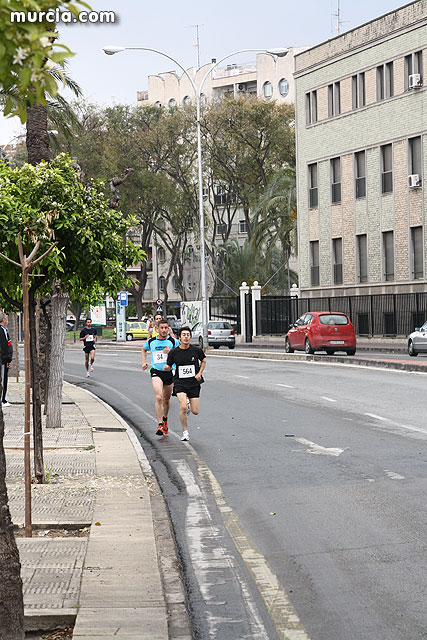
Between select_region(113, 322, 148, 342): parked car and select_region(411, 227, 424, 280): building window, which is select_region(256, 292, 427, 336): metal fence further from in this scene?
select_region(113, 322, 148, 342): parked car

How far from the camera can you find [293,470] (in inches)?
473

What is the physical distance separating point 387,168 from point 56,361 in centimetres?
3588

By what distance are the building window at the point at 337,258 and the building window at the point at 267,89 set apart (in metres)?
54.1

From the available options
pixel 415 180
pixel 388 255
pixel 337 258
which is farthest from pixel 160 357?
pixel 337 258

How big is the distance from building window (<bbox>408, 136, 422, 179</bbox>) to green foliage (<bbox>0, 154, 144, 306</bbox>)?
36.4 m

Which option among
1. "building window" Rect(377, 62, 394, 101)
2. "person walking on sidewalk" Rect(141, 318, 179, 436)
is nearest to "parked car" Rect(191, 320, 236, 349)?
"building window" Rect(377, 62, 394, 101)

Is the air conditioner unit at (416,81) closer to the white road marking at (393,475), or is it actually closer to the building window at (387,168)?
the building window at (387,168)

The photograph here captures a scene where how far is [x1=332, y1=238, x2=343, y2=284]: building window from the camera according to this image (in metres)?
53.9

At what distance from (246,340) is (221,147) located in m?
14.6

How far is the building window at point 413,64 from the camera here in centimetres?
4714

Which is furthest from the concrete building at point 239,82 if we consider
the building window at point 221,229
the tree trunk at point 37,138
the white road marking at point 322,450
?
the white road marking at point 322,450

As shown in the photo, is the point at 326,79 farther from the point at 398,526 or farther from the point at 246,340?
the point at 398,526

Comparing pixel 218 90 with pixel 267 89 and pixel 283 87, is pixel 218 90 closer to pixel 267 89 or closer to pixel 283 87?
pixel 267 89

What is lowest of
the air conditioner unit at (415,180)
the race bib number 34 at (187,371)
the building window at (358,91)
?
the race bib number 34 at (187,371)
